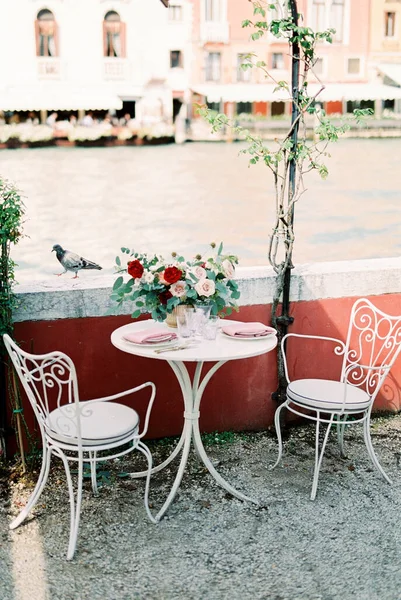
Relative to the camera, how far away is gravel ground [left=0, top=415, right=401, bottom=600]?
8.59ft

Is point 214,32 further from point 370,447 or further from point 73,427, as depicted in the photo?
point 73,427

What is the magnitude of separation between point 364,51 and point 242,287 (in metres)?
38.9

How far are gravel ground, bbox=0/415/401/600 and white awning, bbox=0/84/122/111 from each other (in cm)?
3361

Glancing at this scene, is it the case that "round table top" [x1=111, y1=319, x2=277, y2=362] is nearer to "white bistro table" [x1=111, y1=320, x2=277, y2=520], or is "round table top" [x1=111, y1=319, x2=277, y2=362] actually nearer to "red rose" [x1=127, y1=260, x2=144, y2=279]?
"white bistro table" [x1=111, y1=320, x2=277, y2=520]

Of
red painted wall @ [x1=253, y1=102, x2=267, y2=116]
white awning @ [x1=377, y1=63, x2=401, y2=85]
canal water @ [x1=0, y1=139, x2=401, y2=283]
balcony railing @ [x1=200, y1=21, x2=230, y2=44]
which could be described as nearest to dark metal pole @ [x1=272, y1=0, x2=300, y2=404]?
canal water @ [x1=0, y1=139, x2=401, y2=283]

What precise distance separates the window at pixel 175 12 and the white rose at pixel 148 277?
3567cm

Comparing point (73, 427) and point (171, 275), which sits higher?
point (171, 275)

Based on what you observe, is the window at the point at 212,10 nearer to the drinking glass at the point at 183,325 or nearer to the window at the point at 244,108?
the window at the point at 244,108

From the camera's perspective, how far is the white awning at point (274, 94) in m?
36.9

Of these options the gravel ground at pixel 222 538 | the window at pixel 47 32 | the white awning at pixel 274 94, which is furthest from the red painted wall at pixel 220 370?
the window at pixel 47 32

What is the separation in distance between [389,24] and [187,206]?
89.1ft

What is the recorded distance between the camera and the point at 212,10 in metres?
37.5

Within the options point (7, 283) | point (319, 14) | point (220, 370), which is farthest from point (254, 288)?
point (319, 14)

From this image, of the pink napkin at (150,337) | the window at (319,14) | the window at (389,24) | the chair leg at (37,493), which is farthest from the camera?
the window at (389,24)
